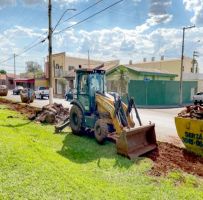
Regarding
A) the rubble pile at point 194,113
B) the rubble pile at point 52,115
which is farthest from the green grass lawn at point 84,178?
the rubble pile at point 52,115

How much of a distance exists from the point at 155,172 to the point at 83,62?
54.7 meters

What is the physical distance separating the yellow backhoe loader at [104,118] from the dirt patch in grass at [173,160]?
0.39 meters

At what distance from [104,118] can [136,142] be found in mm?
1770

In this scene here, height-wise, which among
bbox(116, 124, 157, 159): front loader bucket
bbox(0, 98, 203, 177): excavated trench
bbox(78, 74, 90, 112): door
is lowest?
bbox(0, 98, 203, 177): excavated trench

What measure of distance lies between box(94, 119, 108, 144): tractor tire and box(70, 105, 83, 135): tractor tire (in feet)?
4.61

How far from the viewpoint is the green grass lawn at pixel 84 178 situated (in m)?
4.88

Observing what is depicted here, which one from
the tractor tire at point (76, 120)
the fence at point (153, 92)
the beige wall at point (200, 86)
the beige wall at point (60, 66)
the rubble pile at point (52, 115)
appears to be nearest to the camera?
the tractor tire at point (76, 120)

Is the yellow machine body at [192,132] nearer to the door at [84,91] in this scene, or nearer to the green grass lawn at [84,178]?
the green grass lawn at [84,178]

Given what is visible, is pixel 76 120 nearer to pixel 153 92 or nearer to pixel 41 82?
pixel 153 92

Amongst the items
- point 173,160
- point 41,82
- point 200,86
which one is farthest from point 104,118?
point 41,82

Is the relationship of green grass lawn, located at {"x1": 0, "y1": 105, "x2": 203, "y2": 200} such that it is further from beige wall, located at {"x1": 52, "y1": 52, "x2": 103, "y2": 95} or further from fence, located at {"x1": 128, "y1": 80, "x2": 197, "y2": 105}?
beige wall, located at {"x1": 52, "y1": 52, "x2": 103, "y2": 95}

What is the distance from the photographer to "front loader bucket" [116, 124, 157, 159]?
8.18 meters

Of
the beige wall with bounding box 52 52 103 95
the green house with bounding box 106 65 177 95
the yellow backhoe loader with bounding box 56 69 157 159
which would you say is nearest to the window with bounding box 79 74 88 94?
the yellow backhoe loader with bounding box 56 69 157 159

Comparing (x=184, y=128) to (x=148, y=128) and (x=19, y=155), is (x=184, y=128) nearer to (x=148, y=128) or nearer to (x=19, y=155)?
(x=148, y=128)
